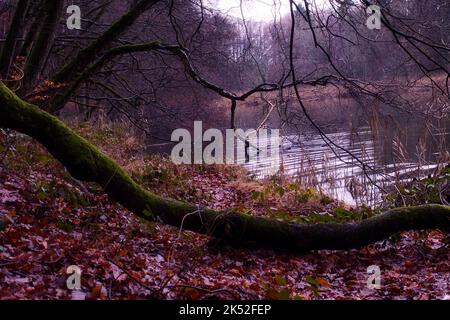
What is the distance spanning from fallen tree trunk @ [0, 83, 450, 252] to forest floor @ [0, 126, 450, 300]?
24cm

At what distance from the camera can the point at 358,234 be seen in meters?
5.79

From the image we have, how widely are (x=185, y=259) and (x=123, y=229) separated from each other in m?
1.55

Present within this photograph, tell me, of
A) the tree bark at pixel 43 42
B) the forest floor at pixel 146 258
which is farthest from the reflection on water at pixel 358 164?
the tree bark at pixel 43 42

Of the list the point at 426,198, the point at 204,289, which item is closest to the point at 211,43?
the point at 426,198

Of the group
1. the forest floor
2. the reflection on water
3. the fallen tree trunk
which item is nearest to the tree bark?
the forest floor

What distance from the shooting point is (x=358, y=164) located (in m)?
8.17

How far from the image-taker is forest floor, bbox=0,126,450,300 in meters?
3.91

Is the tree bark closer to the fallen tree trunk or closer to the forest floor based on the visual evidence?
the forest floor

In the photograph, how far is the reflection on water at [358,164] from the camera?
9.30 meters

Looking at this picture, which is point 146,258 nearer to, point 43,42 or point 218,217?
point 218,217

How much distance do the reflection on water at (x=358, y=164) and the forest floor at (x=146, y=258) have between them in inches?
59.3

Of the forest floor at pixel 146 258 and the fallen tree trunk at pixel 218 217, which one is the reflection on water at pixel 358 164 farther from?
the forest floor at pixel 146 258

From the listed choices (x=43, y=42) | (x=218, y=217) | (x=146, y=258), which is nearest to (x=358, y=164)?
(x=218, y=217)

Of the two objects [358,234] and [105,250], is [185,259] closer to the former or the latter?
[105,250]
